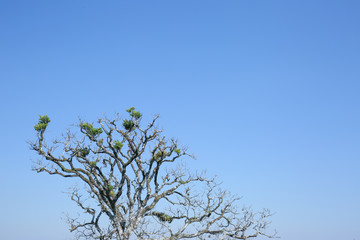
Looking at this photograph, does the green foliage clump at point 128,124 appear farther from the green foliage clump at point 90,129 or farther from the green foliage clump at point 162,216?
the green foliage clump at point 162,216

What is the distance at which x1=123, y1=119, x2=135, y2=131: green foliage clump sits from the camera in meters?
20.4

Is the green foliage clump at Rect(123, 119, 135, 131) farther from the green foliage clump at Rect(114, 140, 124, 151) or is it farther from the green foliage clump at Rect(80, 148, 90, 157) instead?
the green foliage clump at Rect(80, 148, 90, 157)

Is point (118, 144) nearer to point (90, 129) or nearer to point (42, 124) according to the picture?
point (90, 129)

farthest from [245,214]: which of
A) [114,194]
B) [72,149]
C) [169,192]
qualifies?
[72,149]

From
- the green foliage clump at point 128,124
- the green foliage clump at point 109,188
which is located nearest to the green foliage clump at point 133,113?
the green foliage clump at point 128,124

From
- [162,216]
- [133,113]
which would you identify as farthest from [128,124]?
[162,216]

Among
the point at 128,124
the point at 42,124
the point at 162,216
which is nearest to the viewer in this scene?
the point at 42,124

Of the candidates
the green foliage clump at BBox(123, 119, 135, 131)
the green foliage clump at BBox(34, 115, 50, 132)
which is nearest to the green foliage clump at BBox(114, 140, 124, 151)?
the green foliage clump at BBox(123, 119, 135, 131)

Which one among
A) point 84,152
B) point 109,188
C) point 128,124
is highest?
point 128,124

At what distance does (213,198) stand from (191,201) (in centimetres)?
127

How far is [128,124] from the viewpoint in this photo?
20484mm

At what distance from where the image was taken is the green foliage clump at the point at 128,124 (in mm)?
20422

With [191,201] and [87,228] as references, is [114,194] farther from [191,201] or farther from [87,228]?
[191,201]

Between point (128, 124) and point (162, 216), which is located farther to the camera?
point (162, 216)
